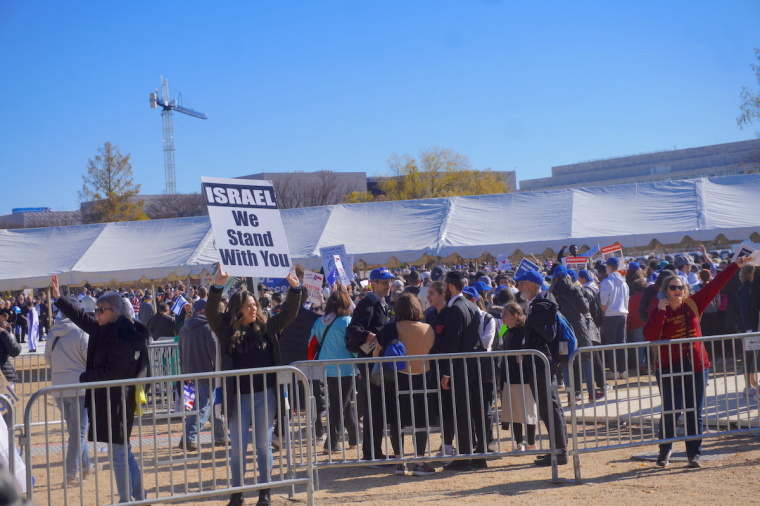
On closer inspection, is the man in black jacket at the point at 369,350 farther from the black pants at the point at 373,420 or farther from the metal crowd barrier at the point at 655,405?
the metal crowd barrier at the point at 655,405

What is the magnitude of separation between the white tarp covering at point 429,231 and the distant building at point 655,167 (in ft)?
225

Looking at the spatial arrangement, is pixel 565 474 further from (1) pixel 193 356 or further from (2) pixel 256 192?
(1) pixel 193 356

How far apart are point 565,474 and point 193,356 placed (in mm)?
4440

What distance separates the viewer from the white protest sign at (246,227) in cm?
693

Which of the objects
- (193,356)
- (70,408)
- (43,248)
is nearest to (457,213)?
(43,248)

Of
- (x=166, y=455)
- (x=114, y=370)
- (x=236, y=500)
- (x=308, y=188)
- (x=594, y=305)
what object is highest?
(x=308, y=188)

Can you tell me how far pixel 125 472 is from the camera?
6.09 metres

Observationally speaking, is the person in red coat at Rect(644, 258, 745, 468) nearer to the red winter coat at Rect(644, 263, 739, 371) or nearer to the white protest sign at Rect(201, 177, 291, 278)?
Result: the red winter coat at Rect(644, 263, 739, 371)

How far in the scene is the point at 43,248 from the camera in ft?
87.4

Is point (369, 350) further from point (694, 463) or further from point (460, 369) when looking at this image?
point (694, 463)

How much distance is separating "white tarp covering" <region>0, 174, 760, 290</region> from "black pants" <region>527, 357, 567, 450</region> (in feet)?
50.2

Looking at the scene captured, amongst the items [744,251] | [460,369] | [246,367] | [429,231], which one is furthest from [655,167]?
[246,367]

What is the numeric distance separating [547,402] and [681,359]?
1.29 m

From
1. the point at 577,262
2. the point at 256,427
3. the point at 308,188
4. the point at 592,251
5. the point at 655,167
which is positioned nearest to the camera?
the point at 256,427
